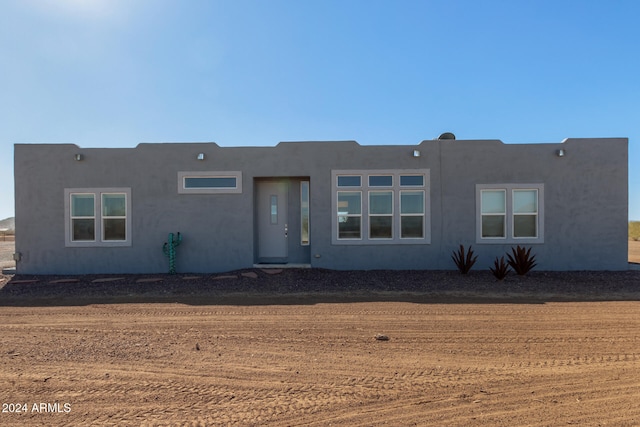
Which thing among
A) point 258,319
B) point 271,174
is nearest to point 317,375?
point 258,319

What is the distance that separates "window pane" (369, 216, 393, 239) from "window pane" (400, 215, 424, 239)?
0.40 meters

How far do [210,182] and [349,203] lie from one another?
4206 mm

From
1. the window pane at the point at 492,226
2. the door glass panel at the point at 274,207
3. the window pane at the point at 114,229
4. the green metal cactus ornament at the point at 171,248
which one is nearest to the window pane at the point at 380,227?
the window pane at the point at 492,226

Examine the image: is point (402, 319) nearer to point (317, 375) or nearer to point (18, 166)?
point (317, 375)

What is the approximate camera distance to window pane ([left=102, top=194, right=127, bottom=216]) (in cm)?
1187

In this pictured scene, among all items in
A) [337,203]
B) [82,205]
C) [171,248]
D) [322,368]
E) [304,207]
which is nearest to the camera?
[322,368]

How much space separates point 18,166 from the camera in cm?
1181

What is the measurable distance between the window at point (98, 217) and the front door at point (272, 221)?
3885mm

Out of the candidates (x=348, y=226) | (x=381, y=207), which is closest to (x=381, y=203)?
(x=381, y=207)

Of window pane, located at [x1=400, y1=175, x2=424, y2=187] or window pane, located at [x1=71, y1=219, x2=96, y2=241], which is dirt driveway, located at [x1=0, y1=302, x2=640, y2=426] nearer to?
window pane, located at [x1=71, y1=219, x2=96, y2=241]

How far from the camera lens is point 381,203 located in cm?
1188

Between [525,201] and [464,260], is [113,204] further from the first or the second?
[525,201]

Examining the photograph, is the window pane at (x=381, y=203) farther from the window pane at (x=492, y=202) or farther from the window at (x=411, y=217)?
the window pane at (x=492, y=202)

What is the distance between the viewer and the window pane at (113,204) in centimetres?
1187
